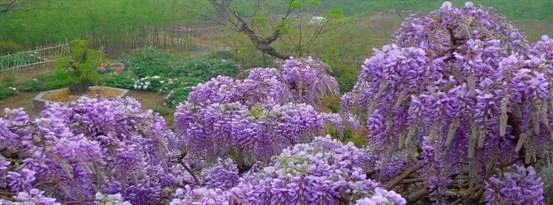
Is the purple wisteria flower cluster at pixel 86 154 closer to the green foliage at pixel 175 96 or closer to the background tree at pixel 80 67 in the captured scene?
the green foliage at pixel 175 96

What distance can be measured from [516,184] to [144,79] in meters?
12.6

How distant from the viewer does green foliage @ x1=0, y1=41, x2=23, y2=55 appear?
18688 mm

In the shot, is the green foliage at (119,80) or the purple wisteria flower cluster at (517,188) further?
the green foliage at (119,80)

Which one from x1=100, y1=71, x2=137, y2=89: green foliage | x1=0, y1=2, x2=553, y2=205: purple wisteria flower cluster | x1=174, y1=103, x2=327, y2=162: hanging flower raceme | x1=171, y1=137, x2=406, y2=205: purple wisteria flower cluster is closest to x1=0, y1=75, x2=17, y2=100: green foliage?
x1=100, y1=71, x2=137, y2=89: green foliage

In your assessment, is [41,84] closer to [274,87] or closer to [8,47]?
[8,47]

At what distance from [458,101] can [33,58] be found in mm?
16582

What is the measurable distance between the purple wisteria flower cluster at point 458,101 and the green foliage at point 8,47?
16817 mm

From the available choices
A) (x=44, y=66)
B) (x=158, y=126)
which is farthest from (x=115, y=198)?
(x=44, y=66)

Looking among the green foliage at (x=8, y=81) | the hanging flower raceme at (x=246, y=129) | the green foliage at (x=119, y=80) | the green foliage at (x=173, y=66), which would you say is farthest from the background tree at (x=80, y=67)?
the hanging flower raceme at (x=246, y=129)

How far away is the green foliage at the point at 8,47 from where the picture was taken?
18688 millimetres

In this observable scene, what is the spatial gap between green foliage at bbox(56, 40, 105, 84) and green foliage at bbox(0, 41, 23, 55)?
5586 mm

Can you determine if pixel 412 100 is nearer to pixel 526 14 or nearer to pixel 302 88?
pixel 302 88

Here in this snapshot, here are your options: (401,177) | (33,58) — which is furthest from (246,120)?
(33,58)

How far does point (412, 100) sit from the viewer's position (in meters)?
3.17
